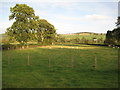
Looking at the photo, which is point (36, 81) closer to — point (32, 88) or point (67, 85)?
point (32, 88)

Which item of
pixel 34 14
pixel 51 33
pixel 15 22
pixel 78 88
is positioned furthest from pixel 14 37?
pixel 78 88

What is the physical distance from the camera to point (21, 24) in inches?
1869

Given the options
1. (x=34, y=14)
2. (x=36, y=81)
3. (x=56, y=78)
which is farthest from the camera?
Result: (x=34, y=14)

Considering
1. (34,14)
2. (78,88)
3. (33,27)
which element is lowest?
(78,88)

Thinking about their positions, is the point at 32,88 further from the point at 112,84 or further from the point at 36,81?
the point at 112,84

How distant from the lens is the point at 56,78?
1329 cm

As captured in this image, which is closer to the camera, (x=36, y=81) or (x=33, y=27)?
(x=36, y=81)

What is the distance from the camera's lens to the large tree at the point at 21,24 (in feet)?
154

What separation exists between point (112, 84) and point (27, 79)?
24.8 ft

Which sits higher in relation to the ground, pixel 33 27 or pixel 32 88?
pixel 33 27

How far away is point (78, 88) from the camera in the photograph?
10.8 meters

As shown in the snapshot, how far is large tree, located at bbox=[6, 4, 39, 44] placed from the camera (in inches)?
1853

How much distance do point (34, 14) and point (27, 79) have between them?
4218 centimetres

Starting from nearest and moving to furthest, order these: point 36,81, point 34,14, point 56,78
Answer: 1. point 36,81
2. point 56,78
3. point 34,14
